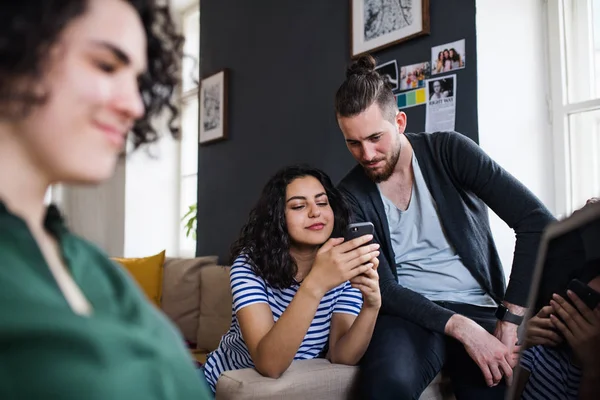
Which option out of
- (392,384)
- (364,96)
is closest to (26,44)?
(392,384)

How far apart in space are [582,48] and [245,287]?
1573 millimetres

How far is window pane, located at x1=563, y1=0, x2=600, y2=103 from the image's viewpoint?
83.9 inches

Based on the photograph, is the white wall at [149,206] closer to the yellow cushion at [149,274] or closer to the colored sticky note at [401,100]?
the yellow cushion at [149,274]

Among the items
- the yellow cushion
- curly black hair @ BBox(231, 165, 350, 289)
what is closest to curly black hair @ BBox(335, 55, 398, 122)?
curly black hair @ BBox(231, 165, 350, 289)

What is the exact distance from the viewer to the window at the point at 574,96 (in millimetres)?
2125

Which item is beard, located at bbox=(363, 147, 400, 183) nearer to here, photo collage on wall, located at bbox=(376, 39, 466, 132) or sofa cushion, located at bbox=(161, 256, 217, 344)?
photo collage on wall, located at bbox=(376, 39, 466, 132)

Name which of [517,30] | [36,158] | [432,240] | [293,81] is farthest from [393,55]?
[36,158]

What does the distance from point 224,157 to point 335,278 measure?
2417 mm

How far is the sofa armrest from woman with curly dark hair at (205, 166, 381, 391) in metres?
0.03

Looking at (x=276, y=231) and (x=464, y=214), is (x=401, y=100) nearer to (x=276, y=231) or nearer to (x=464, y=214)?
(x=464, y=214)

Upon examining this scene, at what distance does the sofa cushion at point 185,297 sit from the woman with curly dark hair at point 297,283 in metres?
1.72

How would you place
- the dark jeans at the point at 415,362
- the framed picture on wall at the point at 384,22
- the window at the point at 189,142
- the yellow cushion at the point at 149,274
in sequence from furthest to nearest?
the window at the point at 189,142
the yellow cushion at the point at 149,274
the framed picture on wall at the point at 384,22
the dark jeans at the point at 415,362

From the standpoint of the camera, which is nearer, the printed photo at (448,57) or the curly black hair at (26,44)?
the curly black hair at (26,44)

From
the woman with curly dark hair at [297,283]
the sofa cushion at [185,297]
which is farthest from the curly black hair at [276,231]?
the sofa cushion at [185,297]
